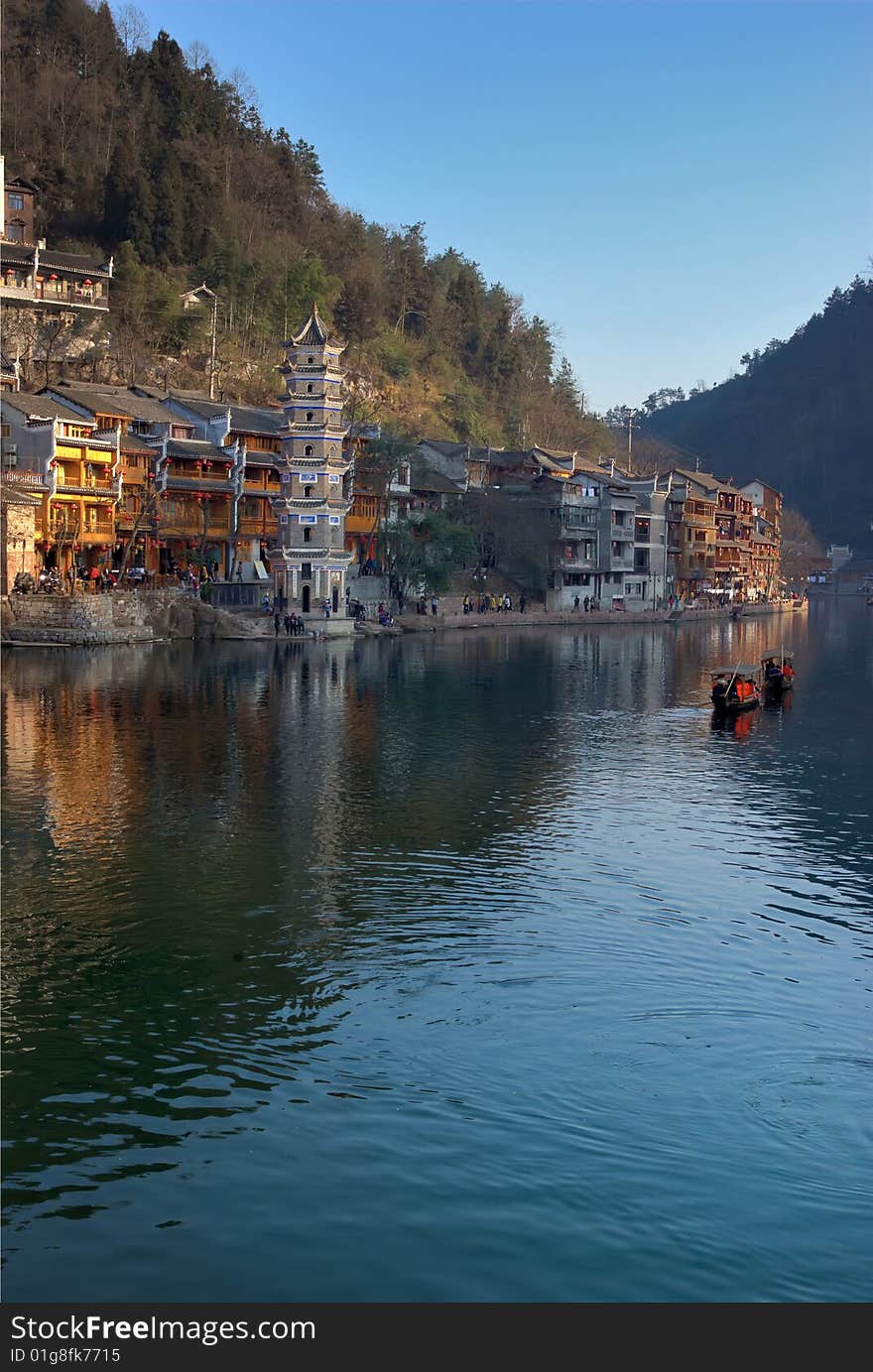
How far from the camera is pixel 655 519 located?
387 ft

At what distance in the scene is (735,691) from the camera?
4562cm

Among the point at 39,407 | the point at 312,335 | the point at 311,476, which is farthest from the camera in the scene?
the point at 311,476

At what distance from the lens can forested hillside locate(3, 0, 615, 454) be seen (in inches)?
3688

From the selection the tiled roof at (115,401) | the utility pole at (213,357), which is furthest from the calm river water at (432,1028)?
the utility pole at (213,357)

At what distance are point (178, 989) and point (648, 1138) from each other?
6866mm

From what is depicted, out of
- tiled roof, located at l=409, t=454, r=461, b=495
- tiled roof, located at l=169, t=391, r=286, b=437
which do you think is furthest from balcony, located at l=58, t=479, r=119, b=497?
tiled roof, located at l=409, t=454, r=461, b=495

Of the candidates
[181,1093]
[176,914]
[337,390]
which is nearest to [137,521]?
[337,390]

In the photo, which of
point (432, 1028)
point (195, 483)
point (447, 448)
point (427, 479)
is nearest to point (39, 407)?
point (195, 483)

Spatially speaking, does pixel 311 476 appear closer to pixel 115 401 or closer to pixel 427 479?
pixel 115 401

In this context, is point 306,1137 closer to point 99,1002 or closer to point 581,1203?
point 581,1203

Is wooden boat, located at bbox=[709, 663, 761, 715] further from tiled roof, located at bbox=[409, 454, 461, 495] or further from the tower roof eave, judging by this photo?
tiled roof, located at bbox=[409, 454, 461, 495]

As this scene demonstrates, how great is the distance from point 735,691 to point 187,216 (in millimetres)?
71479

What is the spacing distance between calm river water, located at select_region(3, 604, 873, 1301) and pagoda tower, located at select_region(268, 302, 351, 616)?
41467 millimetres

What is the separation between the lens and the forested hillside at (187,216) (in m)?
93.7
